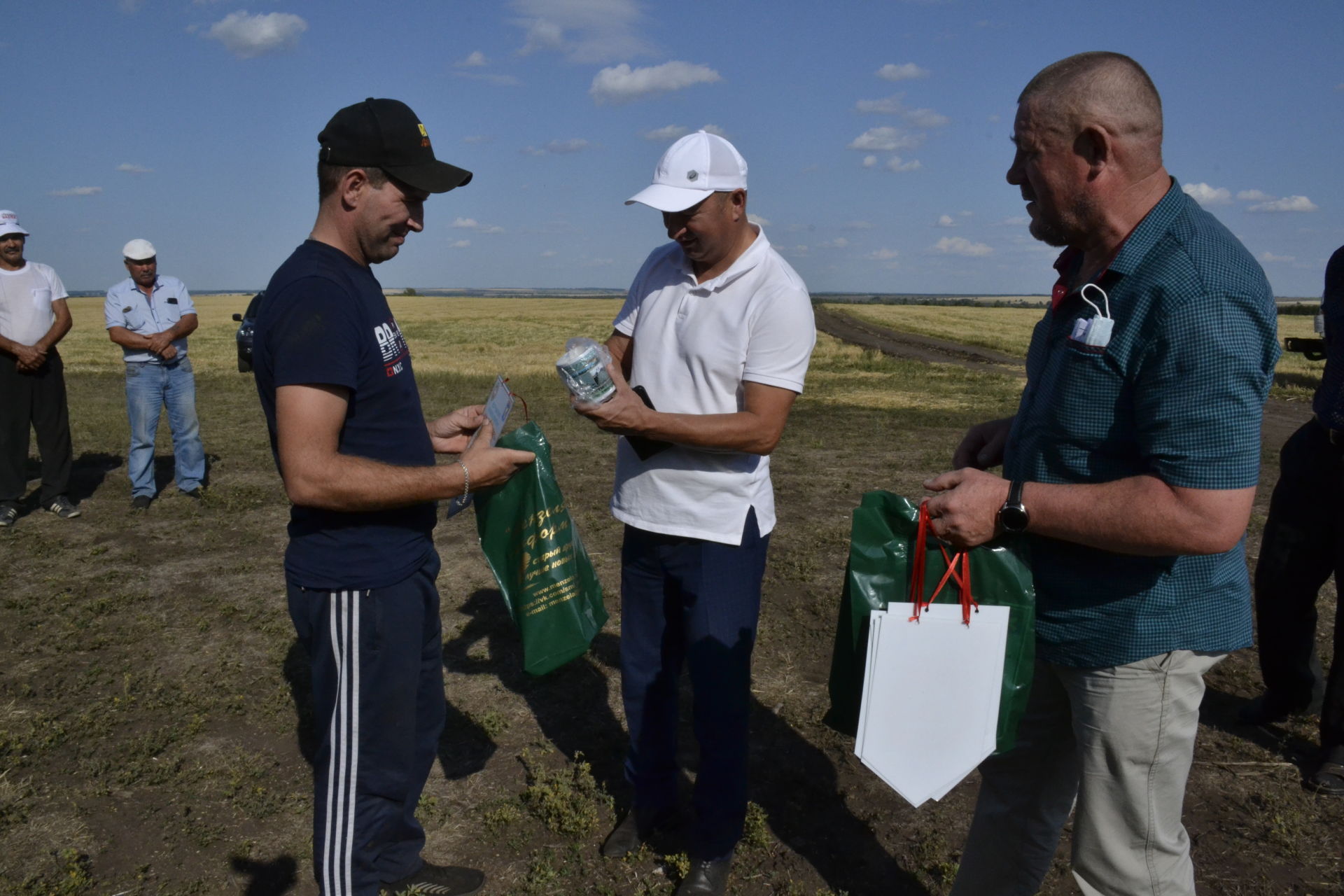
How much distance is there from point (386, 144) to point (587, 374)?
76cm

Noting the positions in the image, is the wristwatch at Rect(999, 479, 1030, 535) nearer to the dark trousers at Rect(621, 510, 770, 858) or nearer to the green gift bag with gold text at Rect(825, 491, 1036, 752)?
the green gift bag with gold text at Rect(825, 491, 1036, 752)

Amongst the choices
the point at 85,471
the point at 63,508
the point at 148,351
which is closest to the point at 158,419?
the point at 148,351

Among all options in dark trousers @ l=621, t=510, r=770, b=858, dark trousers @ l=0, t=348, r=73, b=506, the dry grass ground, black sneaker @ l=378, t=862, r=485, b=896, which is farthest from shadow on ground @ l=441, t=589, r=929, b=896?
dark trousers @ l=0, t=348, r=73, b=506

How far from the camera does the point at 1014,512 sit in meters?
1.92

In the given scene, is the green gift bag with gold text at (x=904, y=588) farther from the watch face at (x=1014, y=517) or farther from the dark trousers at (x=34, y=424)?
the dark trousers at (x=34, y=424)

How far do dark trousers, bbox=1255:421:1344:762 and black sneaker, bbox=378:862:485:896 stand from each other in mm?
3294

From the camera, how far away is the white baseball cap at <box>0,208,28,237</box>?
23.5ft

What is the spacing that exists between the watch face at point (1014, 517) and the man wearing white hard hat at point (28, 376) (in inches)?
302

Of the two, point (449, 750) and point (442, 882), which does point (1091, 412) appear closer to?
point (442, 882)

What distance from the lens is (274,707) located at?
170 inches

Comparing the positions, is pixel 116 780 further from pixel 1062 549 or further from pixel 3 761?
pixel 1062 549

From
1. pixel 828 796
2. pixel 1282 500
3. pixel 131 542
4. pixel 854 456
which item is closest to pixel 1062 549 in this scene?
pixel 828 796

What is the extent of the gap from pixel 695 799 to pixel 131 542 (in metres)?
5.69

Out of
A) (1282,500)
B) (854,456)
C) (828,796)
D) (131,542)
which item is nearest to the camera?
(828,796)
